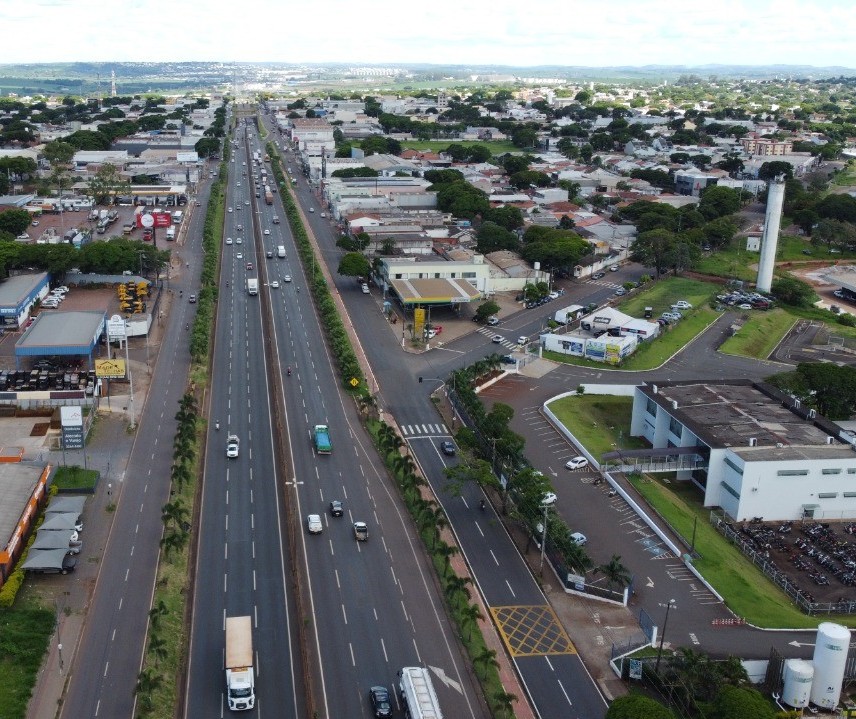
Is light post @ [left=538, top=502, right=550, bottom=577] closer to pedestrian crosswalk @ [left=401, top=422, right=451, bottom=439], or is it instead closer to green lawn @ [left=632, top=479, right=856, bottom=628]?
green lawn @ [left=632, top=479, right=856, bottom=628]

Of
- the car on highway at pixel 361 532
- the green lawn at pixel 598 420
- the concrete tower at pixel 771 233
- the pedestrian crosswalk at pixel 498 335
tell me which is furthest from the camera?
the concrete tower at pixel 771 233

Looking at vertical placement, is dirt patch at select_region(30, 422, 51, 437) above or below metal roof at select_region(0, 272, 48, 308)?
below

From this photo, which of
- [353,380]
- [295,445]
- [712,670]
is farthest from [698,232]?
[712,670]

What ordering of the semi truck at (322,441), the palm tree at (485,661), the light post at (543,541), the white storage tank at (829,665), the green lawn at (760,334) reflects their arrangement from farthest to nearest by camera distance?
the green lawn at (760,334), the semi truck at (322,441), the light post at (543,541), the palm tree at (485,661), the white storage tank at (829,665)

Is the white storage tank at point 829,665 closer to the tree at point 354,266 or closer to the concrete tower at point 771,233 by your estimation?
the tree at point 354,266

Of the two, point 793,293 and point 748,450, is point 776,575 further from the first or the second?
point 793,293

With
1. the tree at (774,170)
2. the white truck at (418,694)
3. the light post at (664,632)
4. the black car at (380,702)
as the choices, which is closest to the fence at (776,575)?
the light post at (664,632)

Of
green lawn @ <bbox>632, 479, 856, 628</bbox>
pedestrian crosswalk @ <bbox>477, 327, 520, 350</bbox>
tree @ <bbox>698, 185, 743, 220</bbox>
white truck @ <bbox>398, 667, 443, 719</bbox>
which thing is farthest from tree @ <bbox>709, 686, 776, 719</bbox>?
tree @ <bbox>698, 185, 743, 220</bbox>
